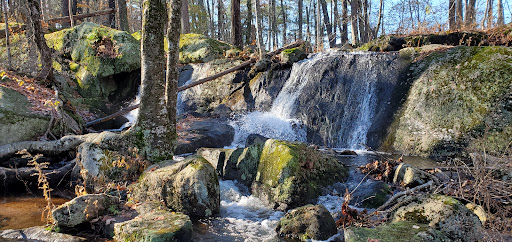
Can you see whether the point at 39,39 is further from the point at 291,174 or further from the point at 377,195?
the point at 377,195

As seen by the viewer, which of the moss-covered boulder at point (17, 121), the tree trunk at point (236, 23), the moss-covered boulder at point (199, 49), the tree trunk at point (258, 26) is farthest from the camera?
the tree trunk at point (236, 23)

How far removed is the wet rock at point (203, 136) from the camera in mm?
8992

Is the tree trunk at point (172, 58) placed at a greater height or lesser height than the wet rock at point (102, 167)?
greater

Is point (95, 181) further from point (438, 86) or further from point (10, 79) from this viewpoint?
point (438, 86)

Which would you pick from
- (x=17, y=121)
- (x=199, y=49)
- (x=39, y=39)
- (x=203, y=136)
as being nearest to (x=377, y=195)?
(x=203, y=136)

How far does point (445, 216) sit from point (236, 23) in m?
14.4

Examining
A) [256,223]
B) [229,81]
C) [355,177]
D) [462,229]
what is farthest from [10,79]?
[462,229]

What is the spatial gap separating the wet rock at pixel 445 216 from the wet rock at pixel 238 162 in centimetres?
271

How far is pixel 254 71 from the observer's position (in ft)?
43.0

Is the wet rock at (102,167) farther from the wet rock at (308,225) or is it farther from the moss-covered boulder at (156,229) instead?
the wet rock at (308,225)

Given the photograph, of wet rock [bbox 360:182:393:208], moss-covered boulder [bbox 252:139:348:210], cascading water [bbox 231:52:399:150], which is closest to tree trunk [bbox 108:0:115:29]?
cascading water [bbox 231:52:399:150]

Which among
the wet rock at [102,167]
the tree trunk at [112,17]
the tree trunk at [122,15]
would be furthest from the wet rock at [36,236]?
the tree trunk at [112,17]

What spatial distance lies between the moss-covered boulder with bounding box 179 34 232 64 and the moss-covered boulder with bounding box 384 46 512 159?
9.06 metres

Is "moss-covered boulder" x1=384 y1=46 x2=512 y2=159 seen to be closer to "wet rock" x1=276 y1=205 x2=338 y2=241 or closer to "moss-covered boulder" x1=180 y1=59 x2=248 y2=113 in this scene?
"wet rock" x1=276 y1=205 x2=338 y2=241
